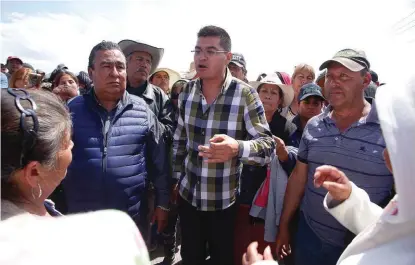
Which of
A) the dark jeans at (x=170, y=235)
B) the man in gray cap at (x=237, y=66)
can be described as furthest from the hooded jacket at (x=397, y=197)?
the man in gray cap at (x=237, y=66)

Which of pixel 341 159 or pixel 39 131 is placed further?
pixel 341 159

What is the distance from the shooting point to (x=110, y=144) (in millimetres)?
2184

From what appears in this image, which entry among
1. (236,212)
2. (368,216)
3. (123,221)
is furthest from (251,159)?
(123,221)

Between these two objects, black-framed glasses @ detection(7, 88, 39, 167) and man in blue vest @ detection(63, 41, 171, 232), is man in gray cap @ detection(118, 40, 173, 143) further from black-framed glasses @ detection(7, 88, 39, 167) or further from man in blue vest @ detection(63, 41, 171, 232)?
black-framed glasses @ detection(7, 88, 39, 167)

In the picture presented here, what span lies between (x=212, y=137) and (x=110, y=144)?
2.46 feet

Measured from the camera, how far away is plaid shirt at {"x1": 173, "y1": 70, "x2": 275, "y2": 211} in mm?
2385

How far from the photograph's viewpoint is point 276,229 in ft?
8.28

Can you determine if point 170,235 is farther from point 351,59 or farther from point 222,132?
point 351,59

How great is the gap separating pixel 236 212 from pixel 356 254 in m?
1.68

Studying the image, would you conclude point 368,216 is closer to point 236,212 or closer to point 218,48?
point 236,212

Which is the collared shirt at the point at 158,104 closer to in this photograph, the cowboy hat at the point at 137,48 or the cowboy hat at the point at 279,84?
the cowboy hat at the point at 137,48

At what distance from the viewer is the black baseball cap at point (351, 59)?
2161 millimetres

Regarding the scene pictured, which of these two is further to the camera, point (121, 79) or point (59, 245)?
point (121, 79)

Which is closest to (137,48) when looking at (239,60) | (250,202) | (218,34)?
(218,34)
